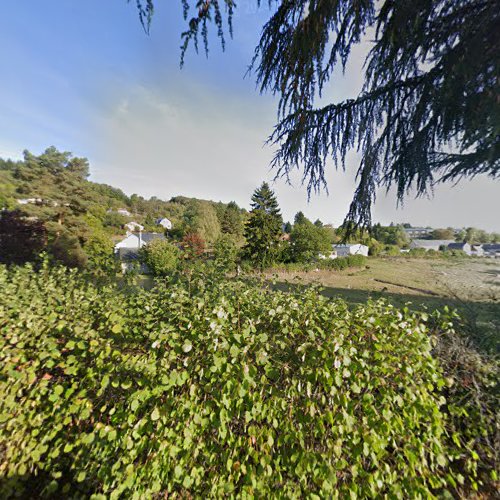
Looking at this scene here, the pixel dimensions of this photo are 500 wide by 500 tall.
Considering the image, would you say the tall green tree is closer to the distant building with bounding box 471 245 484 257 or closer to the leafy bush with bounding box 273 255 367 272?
the leafy bush with bounding box 273 255 367 272

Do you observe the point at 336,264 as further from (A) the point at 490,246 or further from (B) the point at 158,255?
(A) the point at 490,246

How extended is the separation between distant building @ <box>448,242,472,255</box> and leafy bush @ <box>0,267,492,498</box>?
6091 centimetres

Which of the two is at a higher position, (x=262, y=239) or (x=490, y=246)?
(x=262, y=239)

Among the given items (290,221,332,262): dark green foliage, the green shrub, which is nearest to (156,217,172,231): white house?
(290,221,332,262): dark green foliage

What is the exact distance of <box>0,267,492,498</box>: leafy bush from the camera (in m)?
1.36

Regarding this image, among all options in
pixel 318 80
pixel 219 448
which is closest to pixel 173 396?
pixel 219 448

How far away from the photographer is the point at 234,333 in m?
1.41

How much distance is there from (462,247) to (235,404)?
65293 mm

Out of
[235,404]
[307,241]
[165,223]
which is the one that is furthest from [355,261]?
[165,223]

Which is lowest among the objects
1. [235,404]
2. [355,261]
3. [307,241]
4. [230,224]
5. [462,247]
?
[355,261]

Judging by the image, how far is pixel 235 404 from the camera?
1.40 meters

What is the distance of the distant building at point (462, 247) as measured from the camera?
44500 mm

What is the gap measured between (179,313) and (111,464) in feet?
3.73

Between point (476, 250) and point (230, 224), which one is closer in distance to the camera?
point (230, 224)
